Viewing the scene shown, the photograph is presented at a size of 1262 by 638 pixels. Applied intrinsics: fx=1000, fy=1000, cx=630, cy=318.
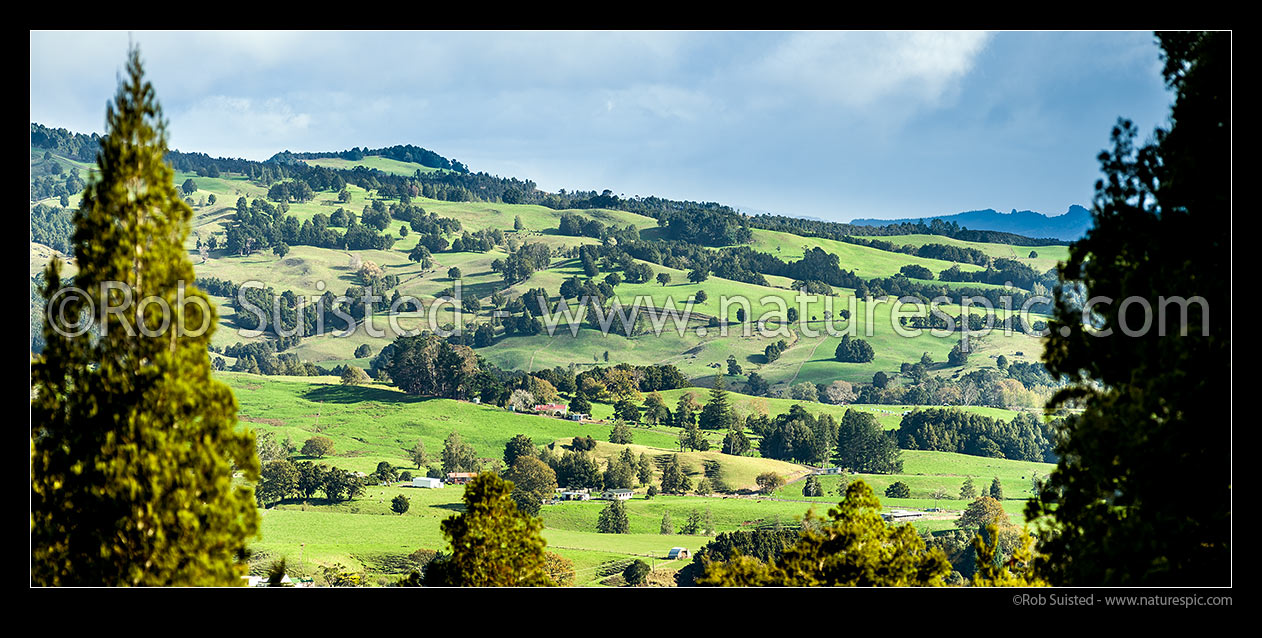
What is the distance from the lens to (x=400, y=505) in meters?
56.5

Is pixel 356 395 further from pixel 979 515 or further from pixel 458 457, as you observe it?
pixel 979 515

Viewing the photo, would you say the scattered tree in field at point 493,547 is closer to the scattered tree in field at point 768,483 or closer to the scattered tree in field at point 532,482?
the scattered tree in field at point 532,482

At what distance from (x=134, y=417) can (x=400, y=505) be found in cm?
5056

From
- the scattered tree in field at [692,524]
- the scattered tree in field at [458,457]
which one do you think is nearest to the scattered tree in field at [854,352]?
the scattered tree in field at [458,457]

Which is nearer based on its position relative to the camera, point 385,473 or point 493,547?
point 493,547

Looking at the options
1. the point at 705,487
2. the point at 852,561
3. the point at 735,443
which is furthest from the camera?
the point at 735,443

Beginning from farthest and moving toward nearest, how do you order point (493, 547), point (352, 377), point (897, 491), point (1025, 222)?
point (1025, 222), point (352, 377), point (897, 491), point (493, 547)

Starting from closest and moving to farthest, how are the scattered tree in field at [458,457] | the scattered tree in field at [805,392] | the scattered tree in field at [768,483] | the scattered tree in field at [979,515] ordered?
the scattered tree in field at [979,515], the scattered tree in field at [458,457], the scattered tree in field at [768,483], the scattered tree in field at [805,392]

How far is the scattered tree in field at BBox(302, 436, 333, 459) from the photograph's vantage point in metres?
67.5

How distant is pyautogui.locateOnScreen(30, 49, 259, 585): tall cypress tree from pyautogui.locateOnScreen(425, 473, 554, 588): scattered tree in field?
305 centimetres

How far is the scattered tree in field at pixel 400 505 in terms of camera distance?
56.3 meters

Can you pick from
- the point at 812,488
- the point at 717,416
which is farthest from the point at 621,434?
the point at 812,488

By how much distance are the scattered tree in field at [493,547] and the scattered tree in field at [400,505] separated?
4716cm
